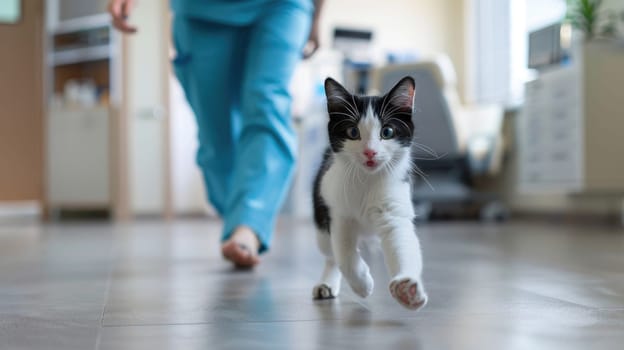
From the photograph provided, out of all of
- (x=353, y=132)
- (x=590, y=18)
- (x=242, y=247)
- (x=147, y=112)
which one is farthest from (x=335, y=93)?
(x=147, y=112)

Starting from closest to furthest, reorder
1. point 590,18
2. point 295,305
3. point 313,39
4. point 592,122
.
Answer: point 295,305
point 313,39
point 592,122
point 590,18

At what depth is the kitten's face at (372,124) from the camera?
3.43ft

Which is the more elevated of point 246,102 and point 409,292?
point 246,102

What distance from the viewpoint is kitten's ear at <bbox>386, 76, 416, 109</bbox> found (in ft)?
3.46

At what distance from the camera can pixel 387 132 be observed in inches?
41.8

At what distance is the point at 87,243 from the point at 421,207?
7.73 ft

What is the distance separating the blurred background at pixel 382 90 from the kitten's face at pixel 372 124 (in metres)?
3.15

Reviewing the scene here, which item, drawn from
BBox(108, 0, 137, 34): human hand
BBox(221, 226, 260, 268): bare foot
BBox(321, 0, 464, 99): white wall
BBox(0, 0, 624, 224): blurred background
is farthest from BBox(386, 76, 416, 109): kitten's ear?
BBox(321, 0, 464, 99): white wall

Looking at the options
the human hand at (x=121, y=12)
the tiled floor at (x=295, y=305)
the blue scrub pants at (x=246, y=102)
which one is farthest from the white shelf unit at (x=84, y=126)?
the human hand at (x=121, y=12)

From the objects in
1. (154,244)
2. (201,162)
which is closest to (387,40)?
(154,244)

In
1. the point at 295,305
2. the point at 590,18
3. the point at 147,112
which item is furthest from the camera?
the point at 147,112

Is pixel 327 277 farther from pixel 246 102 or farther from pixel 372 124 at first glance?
pixel 246 102

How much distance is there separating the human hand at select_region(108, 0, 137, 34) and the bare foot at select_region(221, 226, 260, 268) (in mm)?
612

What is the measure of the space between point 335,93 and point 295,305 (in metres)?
0.37
